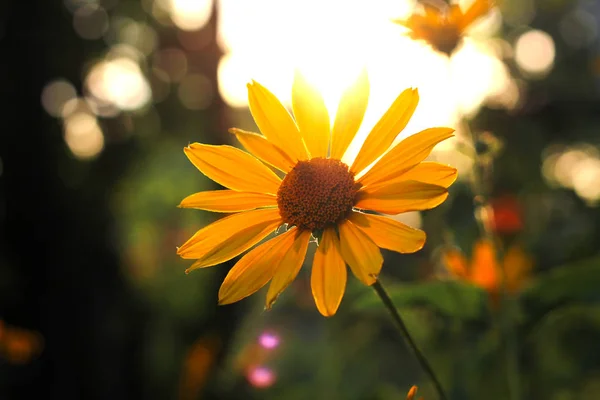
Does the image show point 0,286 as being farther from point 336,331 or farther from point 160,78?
point 160,78

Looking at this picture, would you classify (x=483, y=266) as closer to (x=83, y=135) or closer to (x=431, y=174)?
(x=431, y=174)

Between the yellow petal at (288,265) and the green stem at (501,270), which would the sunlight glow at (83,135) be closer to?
Answer: the green stem at (501,270)

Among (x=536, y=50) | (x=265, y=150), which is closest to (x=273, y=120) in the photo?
(x=265, y=150)

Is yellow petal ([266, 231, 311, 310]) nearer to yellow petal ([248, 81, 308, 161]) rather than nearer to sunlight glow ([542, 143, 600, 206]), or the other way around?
yellow petal ([248, 81, 308, 161])

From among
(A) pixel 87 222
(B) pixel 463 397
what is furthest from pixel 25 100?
(B) pixel 463 397

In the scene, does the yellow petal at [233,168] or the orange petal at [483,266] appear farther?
the orange petal at [483,266]

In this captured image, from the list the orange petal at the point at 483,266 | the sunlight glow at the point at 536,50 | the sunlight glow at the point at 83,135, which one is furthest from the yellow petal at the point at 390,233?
the sunlight glow at the point at 536,50
